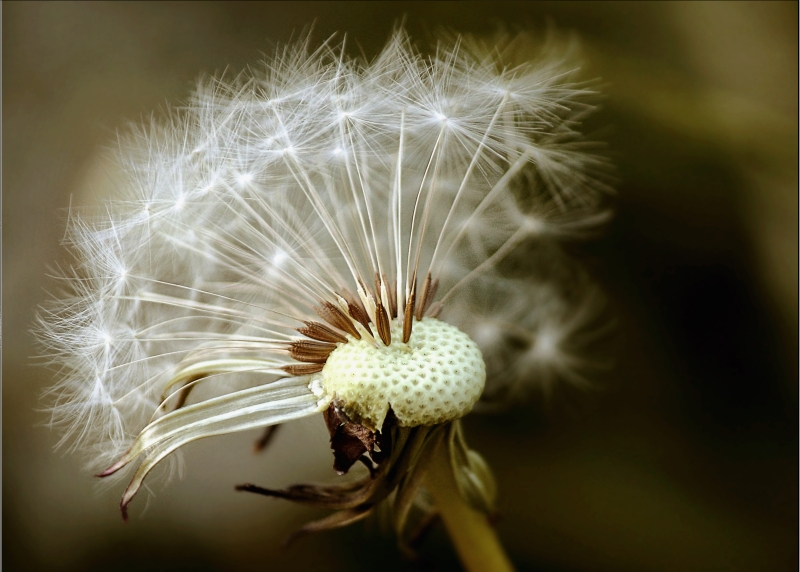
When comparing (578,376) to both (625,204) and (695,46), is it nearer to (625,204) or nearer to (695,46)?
(625,204)

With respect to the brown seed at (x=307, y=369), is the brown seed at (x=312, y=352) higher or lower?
higher

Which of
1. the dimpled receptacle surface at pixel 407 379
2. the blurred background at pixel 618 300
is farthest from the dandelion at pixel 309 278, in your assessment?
the blurred background at pixel 618 300

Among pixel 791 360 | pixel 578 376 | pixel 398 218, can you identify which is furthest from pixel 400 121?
pixel 791 360

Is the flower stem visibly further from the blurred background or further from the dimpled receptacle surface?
the blurred background

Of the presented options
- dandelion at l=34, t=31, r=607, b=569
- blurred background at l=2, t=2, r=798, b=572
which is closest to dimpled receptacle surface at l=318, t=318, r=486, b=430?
dandelion at l=34, t=31, r=607, b=569

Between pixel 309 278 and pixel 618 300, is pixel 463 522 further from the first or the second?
pixel 618 300

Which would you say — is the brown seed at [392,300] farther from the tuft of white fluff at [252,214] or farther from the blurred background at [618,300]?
the blurred background at [618,300]
